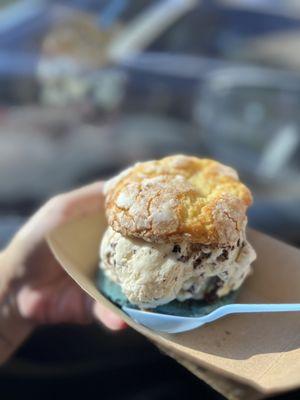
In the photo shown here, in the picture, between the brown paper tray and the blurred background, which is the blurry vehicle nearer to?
the blurred background

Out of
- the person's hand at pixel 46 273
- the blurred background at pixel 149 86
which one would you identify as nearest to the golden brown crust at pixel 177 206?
the person's hand at pixel 46 273

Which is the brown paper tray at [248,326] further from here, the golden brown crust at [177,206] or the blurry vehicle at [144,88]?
the blurry vehicle at [144,88]

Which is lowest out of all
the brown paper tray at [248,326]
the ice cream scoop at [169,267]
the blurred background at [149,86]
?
the blurred background at [149,86]

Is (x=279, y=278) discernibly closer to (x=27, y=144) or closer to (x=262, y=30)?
(x=27, y=144)

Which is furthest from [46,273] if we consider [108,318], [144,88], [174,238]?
[144,88]

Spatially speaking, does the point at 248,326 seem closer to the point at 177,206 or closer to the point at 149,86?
the point at 177,206
